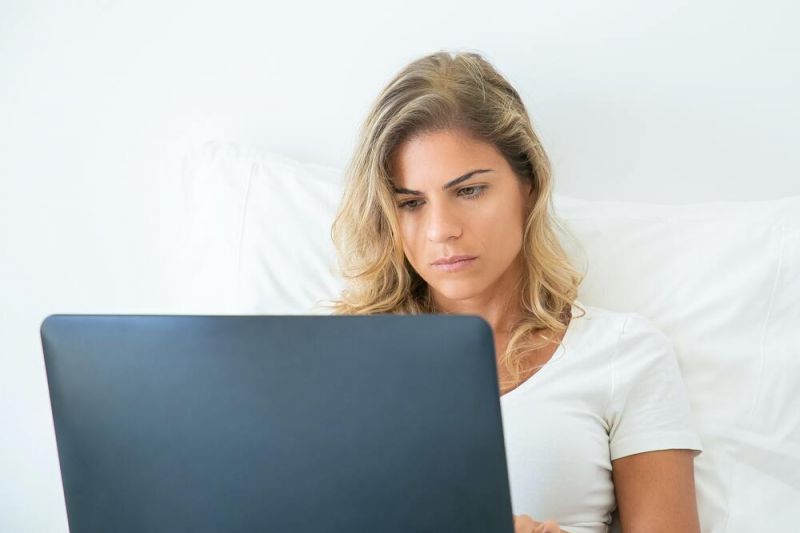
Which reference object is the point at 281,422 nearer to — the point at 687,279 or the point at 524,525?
the point at 524,525

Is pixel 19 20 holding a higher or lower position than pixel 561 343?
higher

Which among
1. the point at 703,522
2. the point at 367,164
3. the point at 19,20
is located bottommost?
the point at 703,522

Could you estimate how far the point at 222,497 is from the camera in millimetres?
803

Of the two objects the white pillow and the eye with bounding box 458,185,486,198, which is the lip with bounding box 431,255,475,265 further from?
the white pillow

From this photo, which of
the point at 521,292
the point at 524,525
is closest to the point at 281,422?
the point at 524,525

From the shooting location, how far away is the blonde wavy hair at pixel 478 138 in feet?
4.31

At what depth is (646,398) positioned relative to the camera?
48.7 inches

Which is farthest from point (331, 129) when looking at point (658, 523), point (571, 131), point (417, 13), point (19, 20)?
point (658, 523)

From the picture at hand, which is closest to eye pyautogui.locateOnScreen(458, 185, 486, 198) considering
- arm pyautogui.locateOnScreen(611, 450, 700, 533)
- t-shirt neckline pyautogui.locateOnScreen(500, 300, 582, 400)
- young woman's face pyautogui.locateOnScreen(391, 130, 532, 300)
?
young woman's face pyautogui.locateOnScreen(391, 130, 532, 300)

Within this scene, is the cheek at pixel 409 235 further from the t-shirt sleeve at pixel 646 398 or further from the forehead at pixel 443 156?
the t-shirt sleeve at pixel 646 398

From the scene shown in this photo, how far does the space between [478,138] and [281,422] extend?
666 mm

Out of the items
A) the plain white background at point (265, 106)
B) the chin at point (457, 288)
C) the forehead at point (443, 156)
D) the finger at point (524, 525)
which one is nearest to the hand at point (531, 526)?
the finger at point (524, 525)

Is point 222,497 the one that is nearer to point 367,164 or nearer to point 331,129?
point 367,164

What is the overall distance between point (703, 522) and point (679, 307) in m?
0.32
